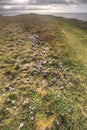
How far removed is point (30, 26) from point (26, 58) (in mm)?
13723

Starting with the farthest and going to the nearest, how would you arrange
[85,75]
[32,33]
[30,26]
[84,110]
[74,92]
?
1. [30,26]
2. [32,33]
3. [85,75]
4. [74,92]
5. [84,110]

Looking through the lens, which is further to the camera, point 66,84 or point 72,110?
point 66,84

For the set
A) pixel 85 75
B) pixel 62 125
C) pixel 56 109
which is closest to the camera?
pixel 62 125

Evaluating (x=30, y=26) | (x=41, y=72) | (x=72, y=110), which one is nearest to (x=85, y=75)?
(x=41, y=72)

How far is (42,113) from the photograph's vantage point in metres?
12.3

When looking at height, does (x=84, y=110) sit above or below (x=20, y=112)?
below

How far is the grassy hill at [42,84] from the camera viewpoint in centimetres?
1200

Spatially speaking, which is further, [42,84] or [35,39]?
[35,39]

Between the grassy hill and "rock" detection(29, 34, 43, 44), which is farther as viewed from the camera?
"rock" detection(29, 34, 43, 44)

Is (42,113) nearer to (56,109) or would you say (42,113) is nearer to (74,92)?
(56,109)

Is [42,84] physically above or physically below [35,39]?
below

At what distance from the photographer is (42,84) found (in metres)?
15.0

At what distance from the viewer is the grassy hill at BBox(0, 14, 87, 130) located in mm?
12000

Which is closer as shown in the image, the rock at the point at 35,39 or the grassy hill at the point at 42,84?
the grassy hill at the point at 42,84
